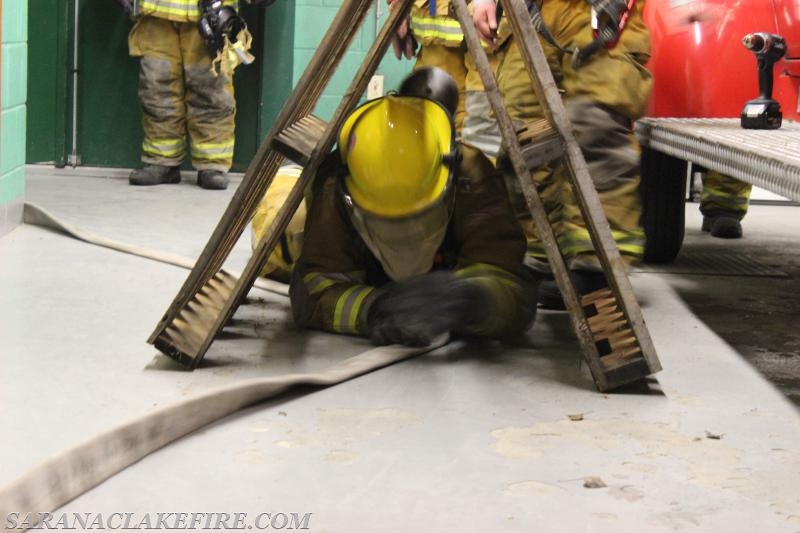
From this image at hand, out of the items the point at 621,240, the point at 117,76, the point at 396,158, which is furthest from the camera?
the point at 117,76

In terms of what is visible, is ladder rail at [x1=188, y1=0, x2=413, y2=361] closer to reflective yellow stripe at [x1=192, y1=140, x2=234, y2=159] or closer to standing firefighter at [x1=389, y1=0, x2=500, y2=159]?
standing firefighter at [x1=389, y1=0, x2=500, y2=159]

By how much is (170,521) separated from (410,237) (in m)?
1.39

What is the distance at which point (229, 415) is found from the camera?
2.69m

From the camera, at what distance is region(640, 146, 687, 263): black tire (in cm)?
495

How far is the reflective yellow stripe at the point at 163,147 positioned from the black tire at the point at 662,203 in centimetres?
298

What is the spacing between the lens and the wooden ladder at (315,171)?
303 centimetres

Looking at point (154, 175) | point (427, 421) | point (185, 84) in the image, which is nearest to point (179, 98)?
point (185, 84)

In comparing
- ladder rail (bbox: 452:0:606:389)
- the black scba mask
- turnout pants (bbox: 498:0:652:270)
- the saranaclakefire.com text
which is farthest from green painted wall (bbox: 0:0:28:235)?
the saranaclakefire.com text

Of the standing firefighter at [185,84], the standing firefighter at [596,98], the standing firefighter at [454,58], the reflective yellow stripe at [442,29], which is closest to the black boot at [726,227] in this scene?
the standing firefighter at [454,58]

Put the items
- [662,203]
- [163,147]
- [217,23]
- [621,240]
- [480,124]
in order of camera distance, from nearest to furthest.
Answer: [621,240]
[662,203]
[480,124]
[217,23]
[163,147]

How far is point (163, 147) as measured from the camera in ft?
22.7

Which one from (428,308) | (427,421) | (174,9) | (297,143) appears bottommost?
(427,421)

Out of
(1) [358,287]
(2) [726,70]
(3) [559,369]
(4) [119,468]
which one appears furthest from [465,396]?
(2) [726,70]

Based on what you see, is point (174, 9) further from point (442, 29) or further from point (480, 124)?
point (480, 124)
